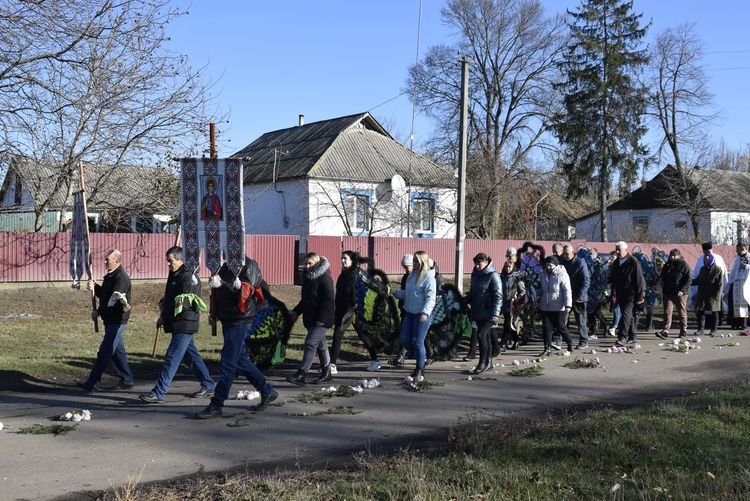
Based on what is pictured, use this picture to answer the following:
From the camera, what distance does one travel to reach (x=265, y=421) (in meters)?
8.43

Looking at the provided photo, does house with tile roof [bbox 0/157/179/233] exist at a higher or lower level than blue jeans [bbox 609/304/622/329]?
higher

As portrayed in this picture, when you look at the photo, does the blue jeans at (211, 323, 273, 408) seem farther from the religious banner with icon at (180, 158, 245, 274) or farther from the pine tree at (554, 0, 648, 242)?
the pine tree at (554, 0, 648, 242)

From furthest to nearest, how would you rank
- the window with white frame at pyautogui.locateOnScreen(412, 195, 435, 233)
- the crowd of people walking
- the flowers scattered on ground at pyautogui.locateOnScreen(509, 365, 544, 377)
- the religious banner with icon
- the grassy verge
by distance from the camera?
1. the window with white frame at pyautogui.locateOnScreen(412, 195, 435, 233)
2. the flowers scattered on ground at pyautogui.locateOnScreen(509, 365, 544, 377)
3. the religious banner with icon
4. the crowd of people walking
5. the grassy verge

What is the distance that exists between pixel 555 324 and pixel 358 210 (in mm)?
22605

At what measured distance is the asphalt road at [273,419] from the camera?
6.61 meters

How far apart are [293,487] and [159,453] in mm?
1916

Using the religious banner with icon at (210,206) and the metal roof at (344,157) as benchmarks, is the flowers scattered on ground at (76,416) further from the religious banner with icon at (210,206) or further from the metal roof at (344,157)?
the metal roof at (344,157)

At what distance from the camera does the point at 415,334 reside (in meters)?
10.9

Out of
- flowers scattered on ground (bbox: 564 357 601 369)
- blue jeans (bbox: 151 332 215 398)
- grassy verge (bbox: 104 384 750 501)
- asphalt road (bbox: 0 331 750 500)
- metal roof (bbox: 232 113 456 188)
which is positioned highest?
metal roof (bbox: 232 113 456 188)

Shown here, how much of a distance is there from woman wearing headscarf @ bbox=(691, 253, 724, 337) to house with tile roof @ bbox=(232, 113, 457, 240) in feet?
63.4

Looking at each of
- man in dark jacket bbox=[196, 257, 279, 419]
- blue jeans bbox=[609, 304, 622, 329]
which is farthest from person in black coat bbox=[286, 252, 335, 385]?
blue jeans bbox=[609, 304, 622, 329]

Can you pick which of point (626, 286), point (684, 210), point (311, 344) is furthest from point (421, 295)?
point (684, 210)

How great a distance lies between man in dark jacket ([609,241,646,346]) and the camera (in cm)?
1428

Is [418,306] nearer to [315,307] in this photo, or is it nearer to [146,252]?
[315,307]
